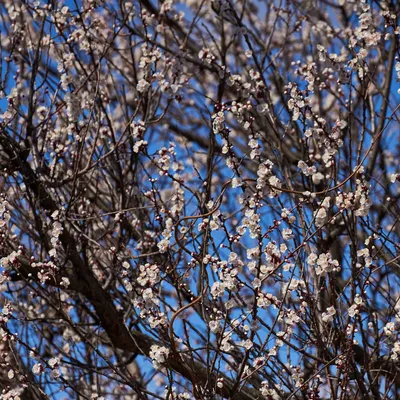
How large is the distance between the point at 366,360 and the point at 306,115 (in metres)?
1.42

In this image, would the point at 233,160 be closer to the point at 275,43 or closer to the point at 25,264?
the point at 25,264

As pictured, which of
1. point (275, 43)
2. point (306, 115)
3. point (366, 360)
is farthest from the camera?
point (275, 43)

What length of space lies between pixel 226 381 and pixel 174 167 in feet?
5.59

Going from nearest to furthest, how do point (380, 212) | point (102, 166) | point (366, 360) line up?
point (366, 360) → point (102, 166) → point (380, 212)

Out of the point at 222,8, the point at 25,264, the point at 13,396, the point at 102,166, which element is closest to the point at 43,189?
the point at 25,264

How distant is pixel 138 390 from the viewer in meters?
3.42

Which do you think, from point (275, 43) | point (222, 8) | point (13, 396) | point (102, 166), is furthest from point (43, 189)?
point (275, 43)

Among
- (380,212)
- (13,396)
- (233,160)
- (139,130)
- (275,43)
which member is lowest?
(13,396)

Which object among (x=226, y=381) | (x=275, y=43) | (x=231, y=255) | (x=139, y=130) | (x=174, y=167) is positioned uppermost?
(x=275, y=43)

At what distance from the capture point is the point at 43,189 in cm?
455

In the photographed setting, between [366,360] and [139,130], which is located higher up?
[139,130]

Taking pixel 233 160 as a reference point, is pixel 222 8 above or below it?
above

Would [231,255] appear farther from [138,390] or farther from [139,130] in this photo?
[139,130]

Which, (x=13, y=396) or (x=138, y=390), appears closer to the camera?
(x=138, y=390)
